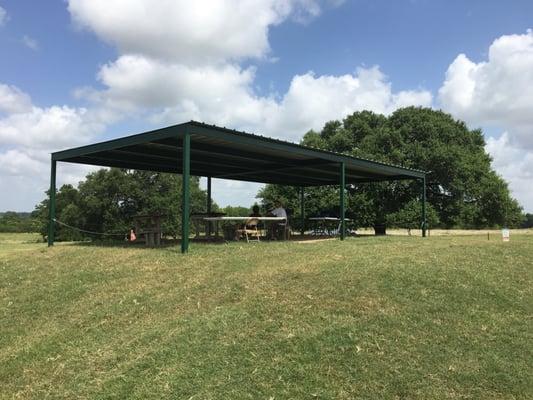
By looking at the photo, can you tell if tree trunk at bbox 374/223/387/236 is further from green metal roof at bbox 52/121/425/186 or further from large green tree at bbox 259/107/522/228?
green metal roof at bbox 52/121/425/186

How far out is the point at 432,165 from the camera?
2842 cm

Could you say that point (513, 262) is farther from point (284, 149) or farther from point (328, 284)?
point (284, 149)

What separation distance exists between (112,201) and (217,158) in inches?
640

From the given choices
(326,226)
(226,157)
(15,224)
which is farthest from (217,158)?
(15,224)

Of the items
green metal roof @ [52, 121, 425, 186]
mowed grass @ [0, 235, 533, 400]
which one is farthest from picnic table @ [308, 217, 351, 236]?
mowed grass @ [0, 235, 533, 400]

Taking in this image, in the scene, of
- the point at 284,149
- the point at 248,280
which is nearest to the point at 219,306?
the point at 248,280

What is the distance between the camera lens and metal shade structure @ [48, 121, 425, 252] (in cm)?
1120

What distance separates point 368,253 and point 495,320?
3.73 metres

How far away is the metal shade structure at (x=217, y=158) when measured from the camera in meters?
11.2

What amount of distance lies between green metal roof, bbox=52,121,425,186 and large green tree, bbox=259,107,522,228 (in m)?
6.17

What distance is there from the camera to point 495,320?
6.26 m

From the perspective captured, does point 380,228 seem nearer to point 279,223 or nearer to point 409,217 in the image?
point 409,217

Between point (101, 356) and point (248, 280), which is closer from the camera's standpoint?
point (101, 356)

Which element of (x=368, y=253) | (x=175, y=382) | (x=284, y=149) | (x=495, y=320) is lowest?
(x=175, y=382)
